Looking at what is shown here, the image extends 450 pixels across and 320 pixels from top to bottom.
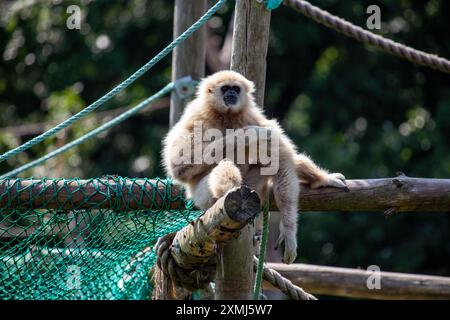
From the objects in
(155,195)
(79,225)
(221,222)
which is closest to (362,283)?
(155,195)

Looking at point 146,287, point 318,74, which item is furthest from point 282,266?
point 318,74

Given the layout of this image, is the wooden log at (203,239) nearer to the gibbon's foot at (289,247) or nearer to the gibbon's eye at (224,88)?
the gibbon's foot at (289,247)

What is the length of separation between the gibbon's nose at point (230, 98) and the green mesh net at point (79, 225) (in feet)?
2.29

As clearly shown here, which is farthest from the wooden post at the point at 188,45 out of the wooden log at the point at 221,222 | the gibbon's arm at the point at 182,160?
the wooden log at the point at 221,222

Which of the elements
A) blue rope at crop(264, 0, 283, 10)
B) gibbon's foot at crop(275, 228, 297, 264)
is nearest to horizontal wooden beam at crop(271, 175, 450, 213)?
gibbon's foot at crop(275, 228, 297, 264)

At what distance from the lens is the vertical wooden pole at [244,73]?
13.7ft

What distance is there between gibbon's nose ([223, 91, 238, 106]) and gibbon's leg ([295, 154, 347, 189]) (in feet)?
1.80

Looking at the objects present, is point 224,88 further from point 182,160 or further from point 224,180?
point 224,180

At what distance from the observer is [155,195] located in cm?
447

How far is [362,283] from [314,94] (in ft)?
25.0

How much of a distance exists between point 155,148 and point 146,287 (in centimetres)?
689

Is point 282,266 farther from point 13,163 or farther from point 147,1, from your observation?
point 147,1

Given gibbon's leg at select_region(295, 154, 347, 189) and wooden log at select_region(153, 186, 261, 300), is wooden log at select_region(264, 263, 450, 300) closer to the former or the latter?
wooden log at select_region(153, 186, 261, 300)

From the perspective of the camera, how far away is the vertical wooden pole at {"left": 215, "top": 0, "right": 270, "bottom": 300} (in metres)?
→ 4.18
